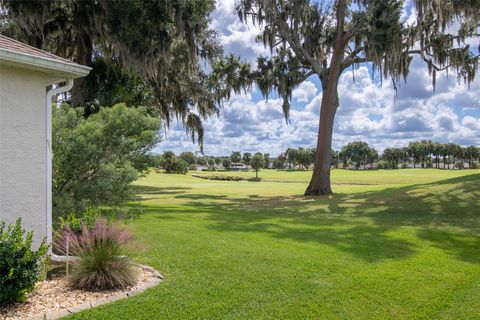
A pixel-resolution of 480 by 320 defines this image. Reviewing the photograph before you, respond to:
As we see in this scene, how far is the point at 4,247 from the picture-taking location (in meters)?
4.17

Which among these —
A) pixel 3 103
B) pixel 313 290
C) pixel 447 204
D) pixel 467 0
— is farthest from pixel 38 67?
pixel 467 0

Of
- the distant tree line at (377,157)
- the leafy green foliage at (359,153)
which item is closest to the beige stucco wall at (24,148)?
the distant tree line at (377,157)

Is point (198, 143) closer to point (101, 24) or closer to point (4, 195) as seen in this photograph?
point (101, 24)

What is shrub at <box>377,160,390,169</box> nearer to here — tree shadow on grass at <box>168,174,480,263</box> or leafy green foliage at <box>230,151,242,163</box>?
leafy green foliage at <box>230,151,242,163</box>

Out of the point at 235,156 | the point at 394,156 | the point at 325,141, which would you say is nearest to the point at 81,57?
the point at 325,141

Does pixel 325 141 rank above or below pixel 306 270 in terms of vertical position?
above

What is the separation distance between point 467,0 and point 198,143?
1662cm

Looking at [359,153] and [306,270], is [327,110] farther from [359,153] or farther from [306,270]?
[359,153]

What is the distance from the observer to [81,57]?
1728 cm

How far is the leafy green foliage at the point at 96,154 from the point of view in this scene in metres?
6.86

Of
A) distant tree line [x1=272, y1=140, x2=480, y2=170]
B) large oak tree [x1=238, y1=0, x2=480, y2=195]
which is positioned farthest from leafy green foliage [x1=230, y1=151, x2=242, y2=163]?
large oak tree [x1=238, y1=0, x2=480, y2=195]

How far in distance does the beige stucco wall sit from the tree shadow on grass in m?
5.19

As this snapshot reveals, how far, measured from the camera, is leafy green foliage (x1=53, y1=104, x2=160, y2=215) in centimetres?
686

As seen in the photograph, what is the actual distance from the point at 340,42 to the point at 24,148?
17839 millimetres
